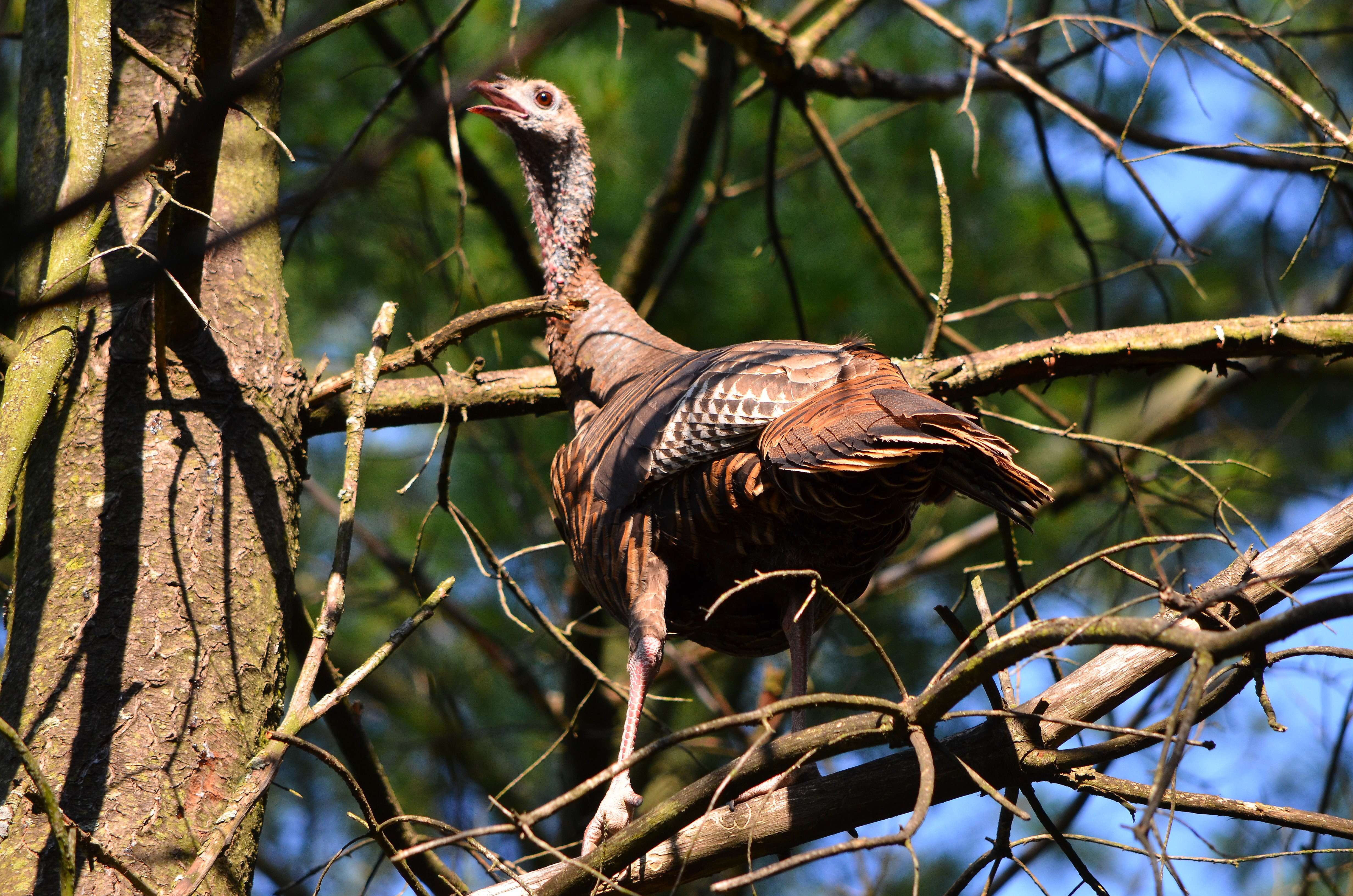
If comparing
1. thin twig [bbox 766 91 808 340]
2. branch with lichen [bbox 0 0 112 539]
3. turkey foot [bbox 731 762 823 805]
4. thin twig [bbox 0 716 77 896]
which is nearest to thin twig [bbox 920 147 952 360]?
thin twig [bbox 766 91 808 340]

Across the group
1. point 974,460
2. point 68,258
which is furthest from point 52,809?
point 974,460

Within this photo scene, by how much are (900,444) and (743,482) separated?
541 millimetres

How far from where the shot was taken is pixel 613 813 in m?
2.63

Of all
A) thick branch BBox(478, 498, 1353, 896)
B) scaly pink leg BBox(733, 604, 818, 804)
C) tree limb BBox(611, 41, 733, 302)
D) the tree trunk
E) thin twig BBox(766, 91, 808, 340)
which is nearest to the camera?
thick branch BBox(478, 498, 1353, 896)

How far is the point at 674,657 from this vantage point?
5062mm

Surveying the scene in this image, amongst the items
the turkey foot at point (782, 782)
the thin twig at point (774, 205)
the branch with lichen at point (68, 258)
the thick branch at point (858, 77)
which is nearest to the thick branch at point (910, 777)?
the turkey foot at point (782, 782)

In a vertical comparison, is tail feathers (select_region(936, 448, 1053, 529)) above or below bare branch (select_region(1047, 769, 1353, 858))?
above

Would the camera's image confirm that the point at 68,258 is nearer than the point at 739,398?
Yes

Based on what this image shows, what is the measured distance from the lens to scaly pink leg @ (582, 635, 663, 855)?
2.63 m

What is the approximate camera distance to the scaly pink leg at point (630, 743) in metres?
2.63

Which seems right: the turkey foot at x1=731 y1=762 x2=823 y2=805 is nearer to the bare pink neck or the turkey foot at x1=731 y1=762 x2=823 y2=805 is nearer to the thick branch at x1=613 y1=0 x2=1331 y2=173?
the bare pink neck

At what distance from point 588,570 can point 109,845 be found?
54.3 inches

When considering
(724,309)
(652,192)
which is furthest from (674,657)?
(652,192)

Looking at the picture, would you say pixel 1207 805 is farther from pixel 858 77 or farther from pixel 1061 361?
pixel 858 77
